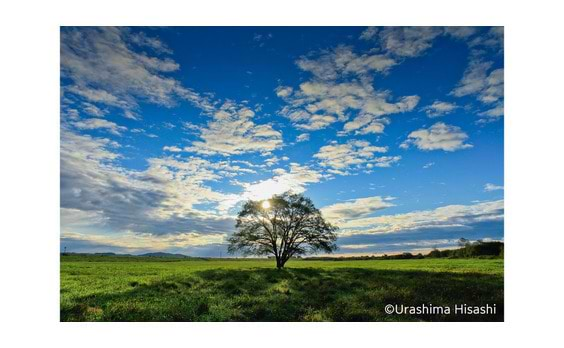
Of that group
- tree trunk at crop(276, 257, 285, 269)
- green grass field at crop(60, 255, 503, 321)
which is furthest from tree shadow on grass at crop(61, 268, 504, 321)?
tree trunk at crop(276, 257, 285, 269)

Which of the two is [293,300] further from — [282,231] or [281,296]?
[282,231]

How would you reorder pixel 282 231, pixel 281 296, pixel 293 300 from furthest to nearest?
1. pixel 282 231
2. pixel 281 296
3. pixel 293 300

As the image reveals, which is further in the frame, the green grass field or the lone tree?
the lone tree

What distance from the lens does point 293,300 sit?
15672 mm

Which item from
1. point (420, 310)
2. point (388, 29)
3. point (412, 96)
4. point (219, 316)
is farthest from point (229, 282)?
point (388, 29)

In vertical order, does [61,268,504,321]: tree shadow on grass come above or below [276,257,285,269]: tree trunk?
above

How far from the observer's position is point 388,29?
15.2m

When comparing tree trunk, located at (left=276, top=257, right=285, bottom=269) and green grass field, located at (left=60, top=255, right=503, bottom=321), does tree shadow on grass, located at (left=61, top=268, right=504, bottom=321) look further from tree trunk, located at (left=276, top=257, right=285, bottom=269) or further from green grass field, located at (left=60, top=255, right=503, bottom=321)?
tree trunk, located at (left=276, top=257, right=285, bottom=269)

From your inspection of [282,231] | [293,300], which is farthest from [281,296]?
[282,231]

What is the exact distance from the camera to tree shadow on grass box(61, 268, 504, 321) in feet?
46.9

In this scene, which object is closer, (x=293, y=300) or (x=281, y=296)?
(x=293, y=300)

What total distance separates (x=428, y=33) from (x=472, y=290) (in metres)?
10.4

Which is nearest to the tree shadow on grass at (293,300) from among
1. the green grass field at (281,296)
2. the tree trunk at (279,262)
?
the green grass field at (281,296)
